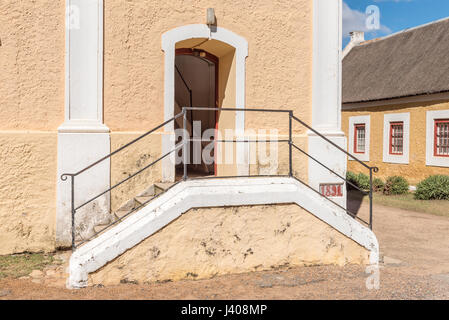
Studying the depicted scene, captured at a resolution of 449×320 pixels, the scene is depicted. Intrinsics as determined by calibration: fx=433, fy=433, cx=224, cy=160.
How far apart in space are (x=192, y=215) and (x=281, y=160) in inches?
110

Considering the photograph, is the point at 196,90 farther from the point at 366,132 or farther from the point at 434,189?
the point at 366,132

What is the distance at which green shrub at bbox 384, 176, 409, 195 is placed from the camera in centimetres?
1391

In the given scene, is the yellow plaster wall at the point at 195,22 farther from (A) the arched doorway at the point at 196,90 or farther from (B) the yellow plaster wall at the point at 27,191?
(A) the arched doorway at the point at 196,90

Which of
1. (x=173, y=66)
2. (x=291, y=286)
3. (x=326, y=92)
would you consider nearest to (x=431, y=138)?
(x=326, y=92)

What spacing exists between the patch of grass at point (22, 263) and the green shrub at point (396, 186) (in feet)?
36.4

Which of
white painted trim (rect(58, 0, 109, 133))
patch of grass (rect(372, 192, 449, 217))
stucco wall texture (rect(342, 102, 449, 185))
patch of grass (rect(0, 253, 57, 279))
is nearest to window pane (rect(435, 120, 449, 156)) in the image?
stucco wall texture (rect(342, 102, 449, 185))

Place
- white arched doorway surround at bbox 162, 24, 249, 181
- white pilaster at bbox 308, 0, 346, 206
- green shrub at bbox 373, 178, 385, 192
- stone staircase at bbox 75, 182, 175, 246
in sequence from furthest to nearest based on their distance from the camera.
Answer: green shrub at bbox 373, 178, 385, 192, white pilaster at bbox 308, 0, 346, 206, white arched doorway surround at bbox 162, 24, 249, 181, stone staircase at bbox 75, 182, 175, 246

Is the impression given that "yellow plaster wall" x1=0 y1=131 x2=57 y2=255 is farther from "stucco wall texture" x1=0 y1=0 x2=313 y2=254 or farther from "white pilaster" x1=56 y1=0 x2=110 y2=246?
"white pilaster" x1=56 y1=0 x2=110 y2=246

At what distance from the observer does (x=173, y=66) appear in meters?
7.12

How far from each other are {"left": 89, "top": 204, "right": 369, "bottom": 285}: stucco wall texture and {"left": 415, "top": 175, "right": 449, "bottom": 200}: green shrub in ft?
24.3

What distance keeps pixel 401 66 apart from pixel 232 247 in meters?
13.5

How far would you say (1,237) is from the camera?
20.4 feet
